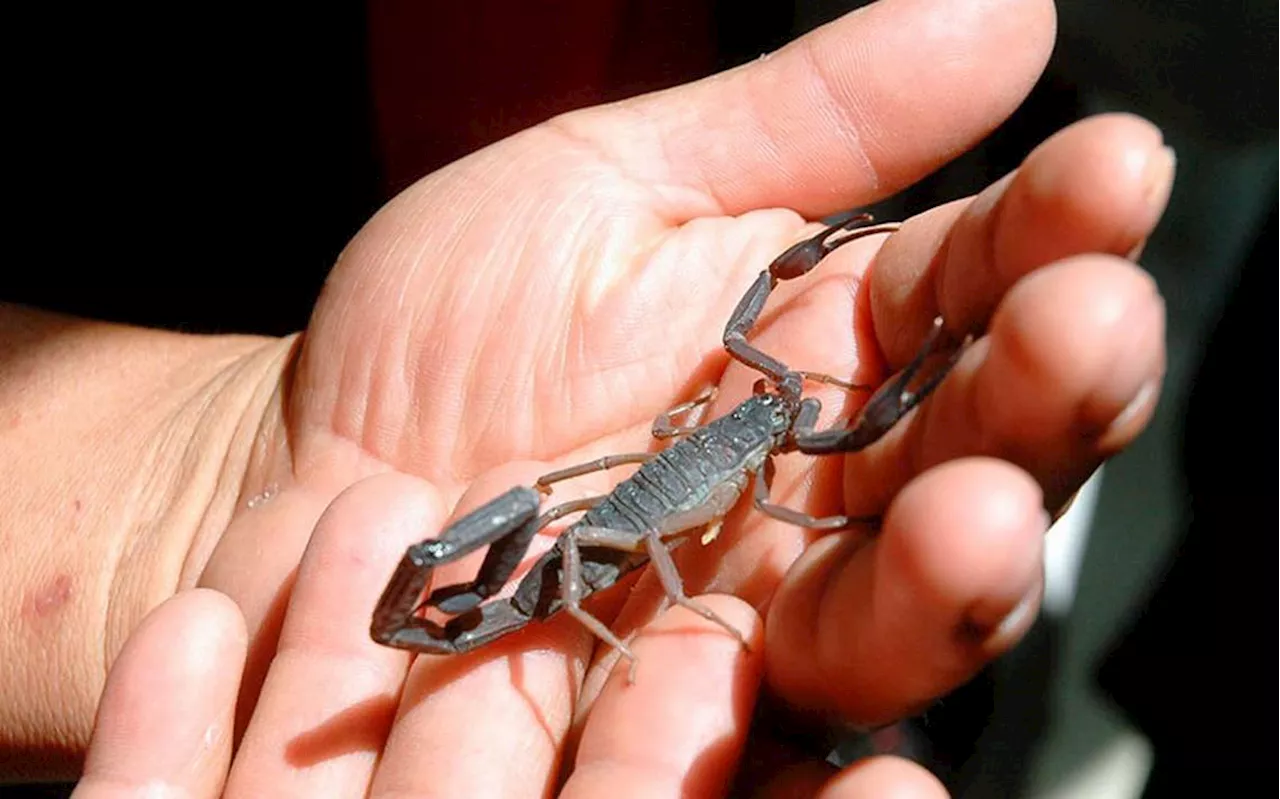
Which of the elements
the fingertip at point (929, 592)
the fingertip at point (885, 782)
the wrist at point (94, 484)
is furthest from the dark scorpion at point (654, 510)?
the wrist at point (94, 484)

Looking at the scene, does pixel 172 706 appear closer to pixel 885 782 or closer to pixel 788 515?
pixel 788 515

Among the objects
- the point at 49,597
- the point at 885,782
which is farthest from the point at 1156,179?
the point at 49,597

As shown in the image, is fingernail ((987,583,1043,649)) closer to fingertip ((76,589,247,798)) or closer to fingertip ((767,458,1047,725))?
fingertip ((767,458,1047,725))

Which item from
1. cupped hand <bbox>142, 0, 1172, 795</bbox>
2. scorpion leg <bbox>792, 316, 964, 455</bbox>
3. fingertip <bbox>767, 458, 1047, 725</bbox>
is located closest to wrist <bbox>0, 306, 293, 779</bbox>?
cupped hand <bbox>142, 0, 1172, 795</bbox>

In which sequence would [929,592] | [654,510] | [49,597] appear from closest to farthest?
1. [929,592]
2. [654,510]
3. [49,597]

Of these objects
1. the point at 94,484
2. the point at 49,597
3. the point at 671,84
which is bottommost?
the point at 49,597

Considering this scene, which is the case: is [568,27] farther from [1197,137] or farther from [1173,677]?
[1173,677]

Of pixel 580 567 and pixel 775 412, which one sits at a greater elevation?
pixel 775 412

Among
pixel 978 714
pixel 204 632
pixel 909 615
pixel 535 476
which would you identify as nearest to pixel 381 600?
pixel 204 632
